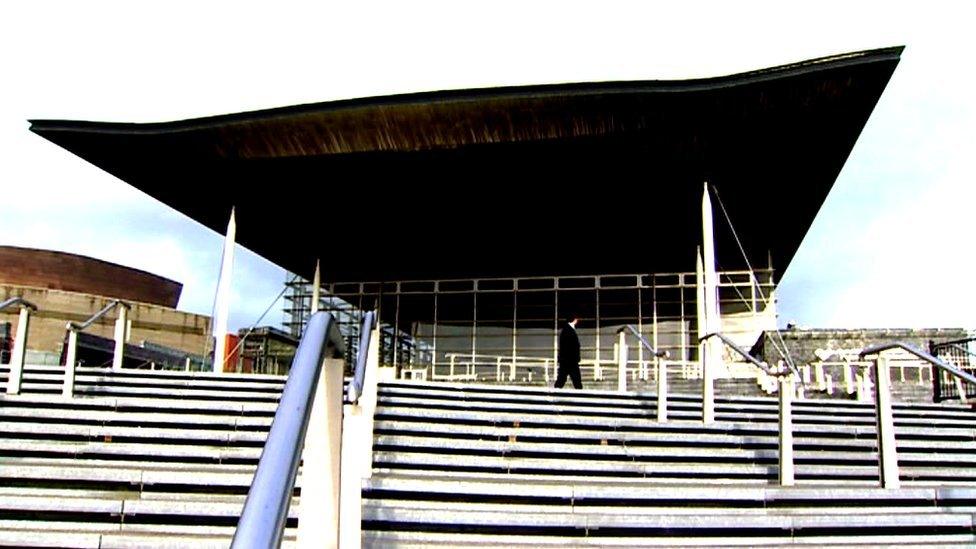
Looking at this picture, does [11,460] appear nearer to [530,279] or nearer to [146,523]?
[146,523]

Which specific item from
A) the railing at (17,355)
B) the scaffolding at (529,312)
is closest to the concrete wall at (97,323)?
the scaffolding at (529,312)

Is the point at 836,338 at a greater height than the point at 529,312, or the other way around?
the point at 529,312

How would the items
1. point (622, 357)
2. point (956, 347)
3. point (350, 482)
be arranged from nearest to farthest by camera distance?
point (350, 482) → point (622, 357) → point (956, 347)

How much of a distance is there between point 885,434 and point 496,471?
124 inches

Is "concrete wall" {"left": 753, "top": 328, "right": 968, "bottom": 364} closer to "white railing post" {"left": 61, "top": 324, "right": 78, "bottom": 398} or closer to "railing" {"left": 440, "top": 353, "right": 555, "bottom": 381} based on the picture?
"railing" {"left": 440, "top": 353, "right": 555, "bottom": 381}

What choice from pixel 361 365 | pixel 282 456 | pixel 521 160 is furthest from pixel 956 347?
pixel 282 456

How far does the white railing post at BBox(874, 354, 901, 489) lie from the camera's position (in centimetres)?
625

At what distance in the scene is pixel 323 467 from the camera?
9.39 ft

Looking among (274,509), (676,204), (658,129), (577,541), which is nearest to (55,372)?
(577,541)

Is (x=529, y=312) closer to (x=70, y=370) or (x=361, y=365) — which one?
(x=70, y=370)

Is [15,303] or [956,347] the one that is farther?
[956,347]

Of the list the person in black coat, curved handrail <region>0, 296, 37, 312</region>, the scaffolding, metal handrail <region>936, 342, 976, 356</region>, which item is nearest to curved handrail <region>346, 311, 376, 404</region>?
curved handrail <region>0, 296, 37, 312</region>

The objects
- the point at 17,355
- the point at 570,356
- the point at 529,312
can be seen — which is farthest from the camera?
the point at 529,312

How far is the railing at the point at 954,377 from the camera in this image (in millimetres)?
13719
